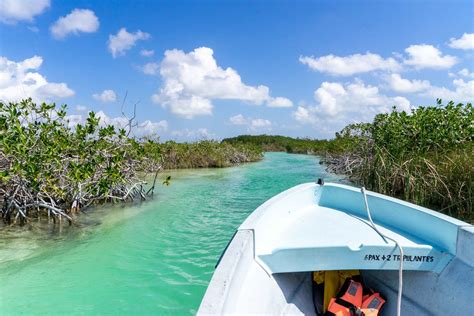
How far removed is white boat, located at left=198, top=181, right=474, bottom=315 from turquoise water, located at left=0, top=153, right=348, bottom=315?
3.79 ft

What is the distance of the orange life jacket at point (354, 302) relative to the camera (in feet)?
7.08

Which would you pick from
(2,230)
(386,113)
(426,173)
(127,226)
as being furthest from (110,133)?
(386,113)

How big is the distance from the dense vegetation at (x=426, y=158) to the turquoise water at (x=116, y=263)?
10.4 feet

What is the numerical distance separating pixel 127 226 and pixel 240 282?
432 cm

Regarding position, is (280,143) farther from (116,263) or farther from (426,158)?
(116,263)

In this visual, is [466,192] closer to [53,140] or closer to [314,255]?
[314,255]

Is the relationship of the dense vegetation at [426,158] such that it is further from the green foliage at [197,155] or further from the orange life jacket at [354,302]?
the green foliage at [197,155]

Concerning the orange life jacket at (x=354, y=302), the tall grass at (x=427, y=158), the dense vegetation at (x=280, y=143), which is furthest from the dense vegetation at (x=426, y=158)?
the dense vegetation at (x=280, y=143)

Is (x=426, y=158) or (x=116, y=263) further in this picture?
(x=426, y=158)

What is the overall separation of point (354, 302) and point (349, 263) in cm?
30

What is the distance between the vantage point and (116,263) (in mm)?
4031

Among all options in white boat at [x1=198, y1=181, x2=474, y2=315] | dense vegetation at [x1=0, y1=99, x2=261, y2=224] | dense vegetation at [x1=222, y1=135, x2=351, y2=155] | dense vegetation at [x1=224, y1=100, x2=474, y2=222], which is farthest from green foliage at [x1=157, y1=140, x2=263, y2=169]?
dense vegetation at [x1=222, y1=135, x2=351, y2=155]

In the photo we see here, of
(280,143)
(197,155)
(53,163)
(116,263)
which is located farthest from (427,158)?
(280,143)

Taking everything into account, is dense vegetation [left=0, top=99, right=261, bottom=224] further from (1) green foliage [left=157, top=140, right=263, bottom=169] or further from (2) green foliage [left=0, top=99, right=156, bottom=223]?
(1) green foliage [left=157, top=140, right=263, bottom=169]
